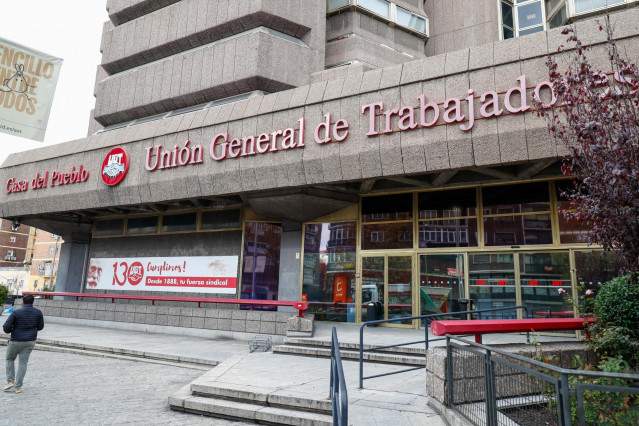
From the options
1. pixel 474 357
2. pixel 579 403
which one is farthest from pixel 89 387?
pixel 579 403

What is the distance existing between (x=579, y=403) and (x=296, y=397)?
3.95m

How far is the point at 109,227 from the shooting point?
22.2m

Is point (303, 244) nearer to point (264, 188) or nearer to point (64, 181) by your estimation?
point (264, 188)

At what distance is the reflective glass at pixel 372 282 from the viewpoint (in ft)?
49.7

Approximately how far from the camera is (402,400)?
632 centimetres

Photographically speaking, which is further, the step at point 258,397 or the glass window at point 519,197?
the glass window at point 519,197

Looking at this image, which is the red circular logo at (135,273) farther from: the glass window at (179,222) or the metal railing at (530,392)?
the metal railing at (530,392)

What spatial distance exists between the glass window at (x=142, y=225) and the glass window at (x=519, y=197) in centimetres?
1443

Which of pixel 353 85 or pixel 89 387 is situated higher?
pixel 353 85

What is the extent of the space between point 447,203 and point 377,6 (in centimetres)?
1088

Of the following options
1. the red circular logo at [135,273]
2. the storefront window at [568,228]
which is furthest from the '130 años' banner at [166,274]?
the storefront window at [568,228]

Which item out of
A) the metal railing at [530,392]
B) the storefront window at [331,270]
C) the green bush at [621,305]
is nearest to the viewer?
the metal railing at [530,392]

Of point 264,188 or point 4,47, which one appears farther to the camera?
point 264,188

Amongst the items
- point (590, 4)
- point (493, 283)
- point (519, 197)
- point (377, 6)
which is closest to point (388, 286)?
point (493, 283)
